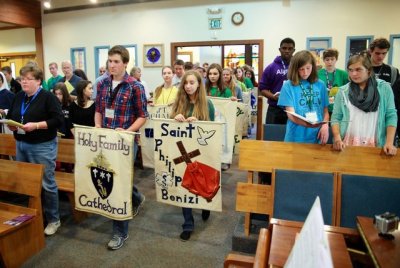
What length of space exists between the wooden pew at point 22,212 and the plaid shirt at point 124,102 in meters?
0.66

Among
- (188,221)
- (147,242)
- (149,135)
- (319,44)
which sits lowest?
(147,242)

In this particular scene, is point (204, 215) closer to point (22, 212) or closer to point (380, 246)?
point (22, 212)

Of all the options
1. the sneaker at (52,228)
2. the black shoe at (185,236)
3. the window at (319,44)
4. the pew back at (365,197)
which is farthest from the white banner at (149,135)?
the window at (319,44)

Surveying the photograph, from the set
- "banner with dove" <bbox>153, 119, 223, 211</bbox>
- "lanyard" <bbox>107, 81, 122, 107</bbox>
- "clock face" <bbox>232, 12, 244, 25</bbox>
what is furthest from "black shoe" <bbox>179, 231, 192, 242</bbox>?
"clock face" <bbox>232, 12, 244, 25</bbox>

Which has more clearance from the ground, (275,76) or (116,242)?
(275,76)

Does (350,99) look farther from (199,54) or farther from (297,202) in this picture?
(199,54)

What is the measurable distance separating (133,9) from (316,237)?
26.6 feet

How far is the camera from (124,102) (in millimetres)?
2506

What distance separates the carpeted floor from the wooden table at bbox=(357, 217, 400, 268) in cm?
154

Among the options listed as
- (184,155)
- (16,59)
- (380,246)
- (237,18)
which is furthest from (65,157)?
(16,59)

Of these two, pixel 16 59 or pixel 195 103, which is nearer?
pixel 195 103

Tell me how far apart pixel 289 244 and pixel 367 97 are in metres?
1.61

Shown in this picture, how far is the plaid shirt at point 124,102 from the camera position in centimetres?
251

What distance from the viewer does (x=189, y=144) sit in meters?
2.54
